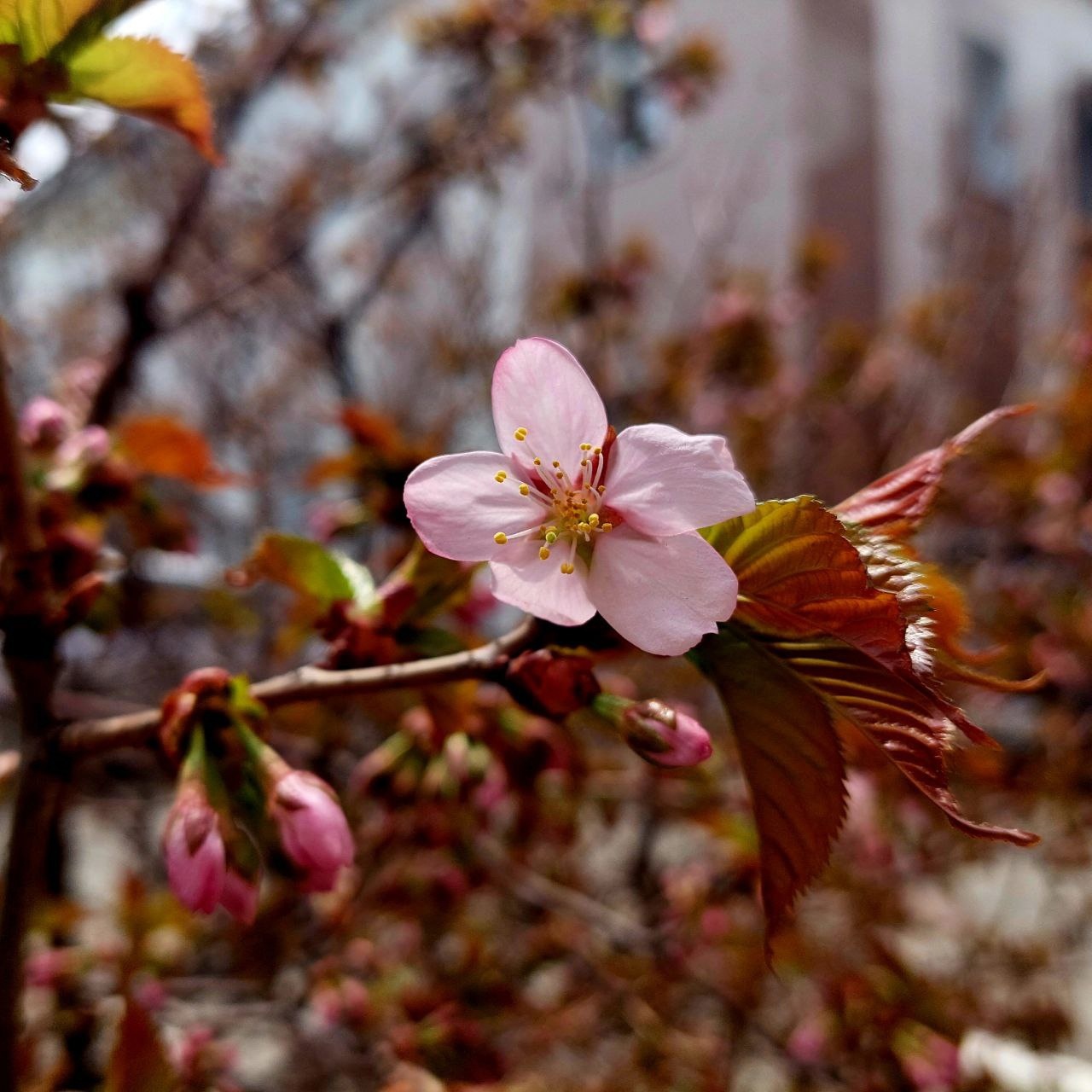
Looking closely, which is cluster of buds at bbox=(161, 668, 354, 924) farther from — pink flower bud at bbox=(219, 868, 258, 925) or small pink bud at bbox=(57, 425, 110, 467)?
small pink bud at bbox=(57, 425, 110, 467)

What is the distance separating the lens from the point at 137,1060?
1.27 feet

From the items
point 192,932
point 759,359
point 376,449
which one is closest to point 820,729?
point 376,449

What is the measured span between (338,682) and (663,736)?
4.6 inches

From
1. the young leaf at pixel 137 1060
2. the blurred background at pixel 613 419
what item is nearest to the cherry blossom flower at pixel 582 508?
the blurred background at pixel 613 419

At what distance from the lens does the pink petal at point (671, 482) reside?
0.91 feet

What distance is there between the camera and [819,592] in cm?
27

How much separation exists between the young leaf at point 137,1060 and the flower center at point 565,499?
28 cm

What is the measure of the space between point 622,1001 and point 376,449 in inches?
32.6

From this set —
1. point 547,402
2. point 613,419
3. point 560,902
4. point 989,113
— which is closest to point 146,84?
point 547,402

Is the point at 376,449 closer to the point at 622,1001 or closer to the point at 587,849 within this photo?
the point at 622,1001

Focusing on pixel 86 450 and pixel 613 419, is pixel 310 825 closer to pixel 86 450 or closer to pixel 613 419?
pixel 86 450

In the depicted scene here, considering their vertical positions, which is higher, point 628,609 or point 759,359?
point 628,609

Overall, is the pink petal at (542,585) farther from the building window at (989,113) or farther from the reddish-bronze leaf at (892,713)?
the building window at (989,113)

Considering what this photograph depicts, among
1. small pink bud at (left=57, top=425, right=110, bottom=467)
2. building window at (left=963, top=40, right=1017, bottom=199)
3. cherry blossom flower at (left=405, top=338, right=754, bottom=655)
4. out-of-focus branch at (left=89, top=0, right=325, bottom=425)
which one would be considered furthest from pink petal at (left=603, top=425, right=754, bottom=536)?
building window at (left=963, top=40, right=1017, bottom=199)
